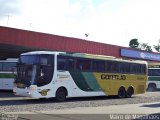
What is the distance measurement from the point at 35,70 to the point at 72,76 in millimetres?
2838

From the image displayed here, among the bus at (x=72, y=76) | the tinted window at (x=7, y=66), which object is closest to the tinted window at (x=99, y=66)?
the bus at (x=72, y=76)

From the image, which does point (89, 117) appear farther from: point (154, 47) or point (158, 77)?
point (154, 47)

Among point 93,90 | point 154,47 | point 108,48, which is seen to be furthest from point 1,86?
point 154,47

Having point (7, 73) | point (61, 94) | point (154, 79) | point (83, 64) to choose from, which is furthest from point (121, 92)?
point (154, 79)

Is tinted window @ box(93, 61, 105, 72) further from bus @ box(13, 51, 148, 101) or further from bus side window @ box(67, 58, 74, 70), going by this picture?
bus side window @ box(67, 58, 74, 70)

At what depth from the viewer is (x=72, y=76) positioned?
74.7 ft

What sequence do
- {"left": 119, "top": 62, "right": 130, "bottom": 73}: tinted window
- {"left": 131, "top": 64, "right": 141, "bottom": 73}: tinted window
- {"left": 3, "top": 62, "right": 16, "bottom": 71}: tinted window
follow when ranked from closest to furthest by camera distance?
{"left": 119, "top": 62, "right": 130, "bottom": 73}: tinted window → {"left": 131, "top": 64, "right": 141, "bottom": 73}: tinted window → {"left": 3, "top": 62, "right": 16, "bottom": 71}: tinted window

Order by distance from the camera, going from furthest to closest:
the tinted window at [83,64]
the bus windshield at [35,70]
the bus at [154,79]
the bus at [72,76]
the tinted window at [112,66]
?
the bus at [154,79] < the tinted window at [112,66] < the tinted window at [83,64] < the bus at [72,76] < the bus windshield at [35,70]

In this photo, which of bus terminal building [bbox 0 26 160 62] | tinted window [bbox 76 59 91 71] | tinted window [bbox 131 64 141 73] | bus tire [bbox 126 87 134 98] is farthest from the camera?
bus terminal building [bbox 0 26 160 62]

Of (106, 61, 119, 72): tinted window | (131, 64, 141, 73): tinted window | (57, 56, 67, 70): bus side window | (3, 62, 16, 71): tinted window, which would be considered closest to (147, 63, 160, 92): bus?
(131, 64, 141, 73): tinted window

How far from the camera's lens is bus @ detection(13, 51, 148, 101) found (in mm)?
20859

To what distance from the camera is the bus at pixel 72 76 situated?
821 inches

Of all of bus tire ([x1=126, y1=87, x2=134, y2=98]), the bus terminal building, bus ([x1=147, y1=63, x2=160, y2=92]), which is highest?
the bus terminal building

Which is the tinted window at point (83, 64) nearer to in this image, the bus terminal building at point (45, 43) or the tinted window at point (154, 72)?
the bus terminal building at point (45, 43)
